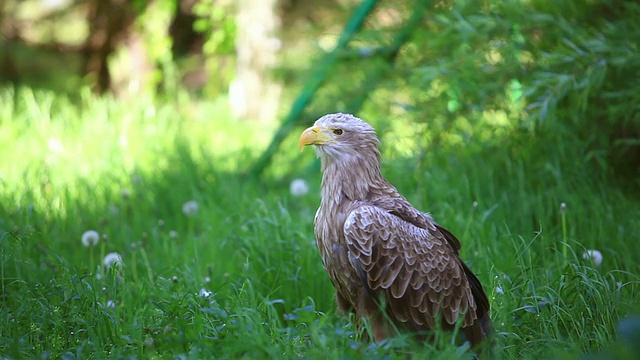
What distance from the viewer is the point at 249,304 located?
137 inches

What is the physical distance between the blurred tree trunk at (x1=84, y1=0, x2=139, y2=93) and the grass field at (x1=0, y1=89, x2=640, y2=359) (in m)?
2.04

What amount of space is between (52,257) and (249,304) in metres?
1.15

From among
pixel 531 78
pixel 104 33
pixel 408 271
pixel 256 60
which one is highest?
pixel 531 78

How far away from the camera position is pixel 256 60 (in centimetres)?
830

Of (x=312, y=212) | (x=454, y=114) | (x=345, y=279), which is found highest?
(x=454, y=114)

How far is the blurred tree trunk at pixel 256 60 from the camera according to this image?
807 cm

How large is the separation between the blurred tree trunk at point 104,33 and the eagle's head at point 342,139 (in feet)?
20.0

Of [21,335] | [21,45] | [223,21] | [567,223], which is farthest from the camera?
[21,45]

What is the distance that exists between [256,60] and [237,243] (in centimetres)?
428

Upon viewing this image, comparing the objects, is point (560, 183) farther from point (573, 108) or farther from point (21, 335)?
point (21, 335)

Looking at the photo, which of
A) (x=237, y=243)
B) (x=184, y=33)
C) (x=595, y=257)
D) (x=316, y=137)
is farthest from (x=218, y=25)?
(x=595, y=257)

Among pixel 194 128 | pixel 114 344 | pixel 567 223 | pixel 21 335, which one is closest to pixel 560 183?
pixel 567 223

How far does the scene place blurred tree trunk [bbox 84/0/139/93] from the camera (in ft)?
30.0

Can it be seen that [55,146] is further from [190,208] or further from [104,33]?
Answer: [104,33]
